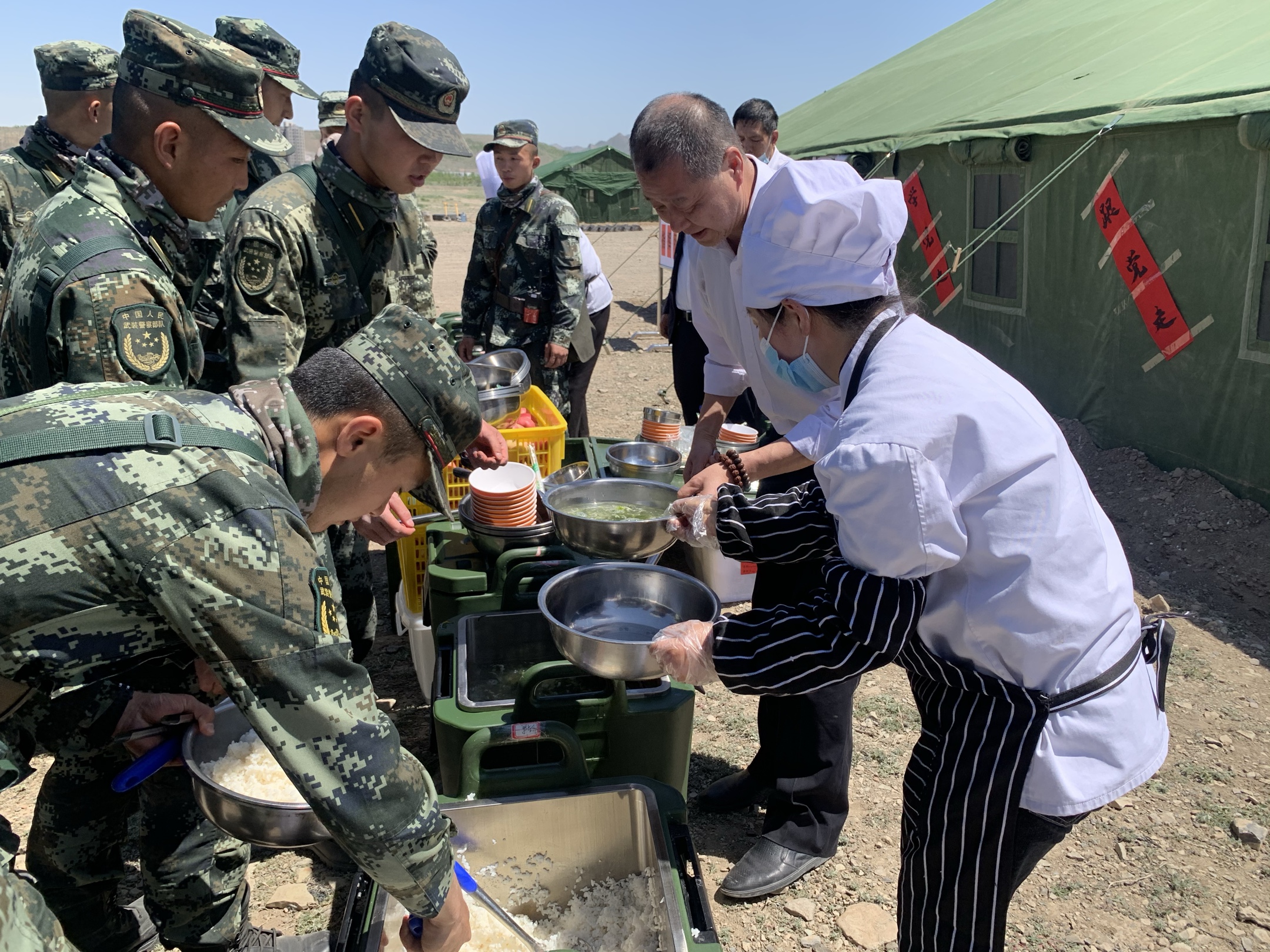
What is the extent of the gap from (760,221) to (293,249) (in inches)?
72.6

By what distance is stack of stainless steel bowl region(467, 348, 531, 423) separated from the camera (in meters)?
3.45

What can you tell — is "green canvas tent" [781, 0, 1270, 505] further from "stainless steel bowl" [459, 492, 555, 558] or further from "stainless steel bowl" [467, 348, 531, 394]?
"stainless steel bowl" [459, 492, 555, 558]

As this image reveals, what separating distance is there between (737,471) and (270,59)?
3.65 meters

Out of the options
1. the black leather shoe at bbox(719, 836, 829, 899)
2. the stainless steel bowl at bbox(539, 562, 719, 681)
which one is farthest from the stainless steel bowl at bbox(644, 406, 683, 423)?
the black leather shoe at bbox(719, 836, 829, 899)

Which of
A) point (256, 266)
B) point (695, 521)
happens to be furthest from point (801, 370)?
point (256, 266)

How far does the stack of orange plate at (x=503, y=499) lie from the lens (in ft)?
9.62

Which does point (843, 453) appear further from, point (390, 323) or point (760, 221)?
point (390, 323)

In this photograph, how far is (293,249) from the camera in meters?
3.00

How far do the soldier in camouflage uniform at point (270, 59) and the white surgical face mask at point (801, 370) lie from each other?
11.7 feet

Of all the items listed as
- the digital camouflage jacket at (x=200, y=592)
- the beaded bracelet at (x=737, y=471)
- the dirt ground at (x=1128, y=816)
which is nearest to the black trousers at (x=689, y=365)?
the dirt ground at (x=1128, y=816)

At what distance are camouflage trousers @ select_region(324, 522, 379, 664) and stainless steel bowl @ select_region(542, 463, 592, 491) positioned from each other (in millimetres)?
784

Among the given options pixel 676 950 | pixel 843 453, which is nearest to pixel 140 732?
pixel 676 950

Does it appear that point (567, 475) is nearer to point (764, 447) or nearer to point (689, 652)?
point (764, 447)

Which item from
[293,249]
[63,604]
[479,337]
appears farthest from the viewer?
[479,337]
